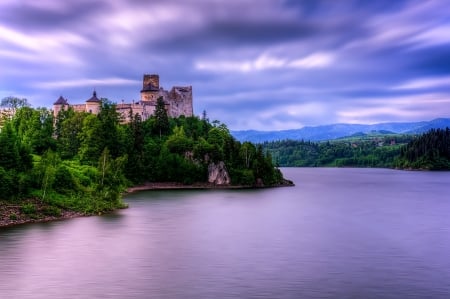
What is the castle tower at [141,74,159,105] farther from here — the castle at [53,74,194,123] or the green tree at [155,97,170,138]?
the green tree at [155,97,170,138]

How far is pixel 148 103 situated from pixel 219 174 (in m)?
23.6

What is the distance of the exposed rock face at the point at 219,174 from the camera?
323 ft

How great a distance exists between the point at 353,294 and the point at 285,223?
25.1m

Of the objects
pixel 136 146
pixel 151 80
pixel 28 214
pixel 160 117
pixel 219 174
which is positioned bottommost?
pixel 28 214

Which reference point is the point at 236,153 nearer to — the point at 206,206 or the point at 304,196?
the point at 304,196

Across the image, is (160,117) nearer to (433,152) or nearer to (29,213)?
(29,213)

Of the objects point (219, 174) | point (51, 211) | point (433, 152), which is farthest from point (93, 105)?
point (433, 152)

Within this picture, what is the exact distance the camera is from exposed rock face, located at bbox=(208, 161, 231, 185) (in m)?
98.4

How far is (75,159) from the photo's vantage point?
83.9 m

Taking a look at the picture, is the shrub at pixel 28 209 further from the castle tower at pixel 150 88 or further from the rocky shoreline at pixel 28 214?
the castle tower at pixel 150 88

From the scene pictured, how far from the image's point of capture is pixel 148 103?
10831 cm

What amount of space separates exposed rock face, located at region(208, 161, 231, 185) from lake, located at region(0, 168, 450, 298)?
39992 millimetres

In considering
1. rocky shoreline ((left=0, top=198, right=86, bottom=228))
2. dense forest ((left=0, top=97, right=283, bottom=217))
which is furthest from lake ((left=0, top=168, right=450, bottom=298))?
dense forest ((left=0, top=97, right=283, bottom=217))

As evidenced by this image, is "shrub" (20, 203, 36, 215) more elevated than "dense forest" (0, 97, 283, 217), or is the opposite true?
"dense forest" (0, 97, 283, 217)
